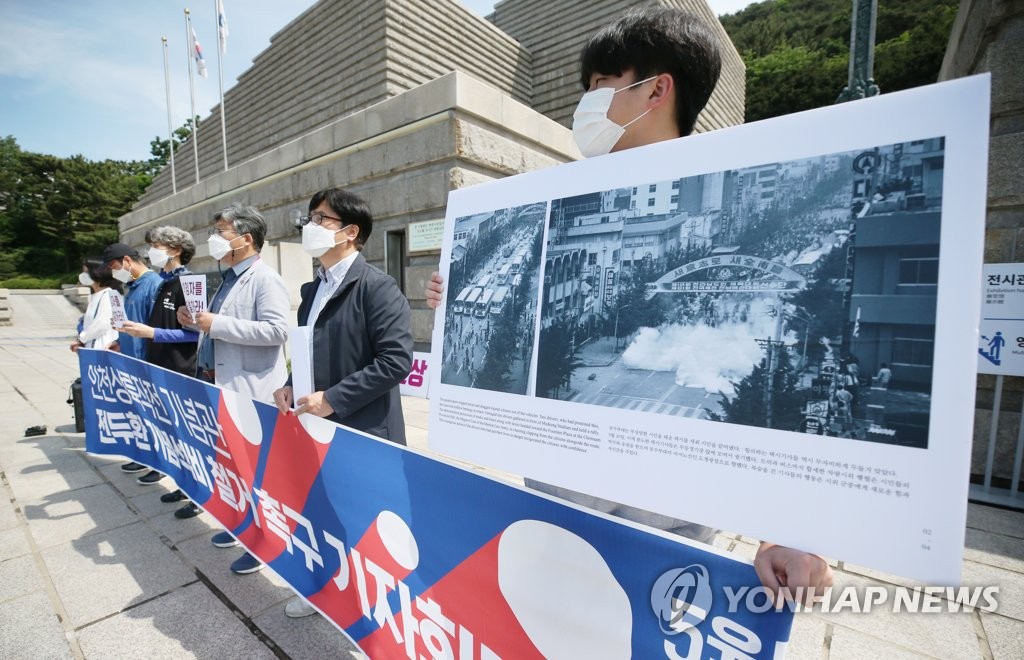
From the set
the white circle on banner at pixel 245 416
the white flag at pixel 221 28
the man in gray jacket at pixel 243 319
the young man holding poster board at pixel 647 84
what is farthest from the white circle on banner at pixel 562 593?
the white flag at pixel 221 28

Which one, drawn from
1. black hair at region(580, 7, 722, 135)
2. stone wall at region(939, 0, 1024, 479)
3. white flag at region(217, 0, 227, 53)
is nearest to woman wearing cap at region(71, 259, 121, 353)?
black hair at region(580, 7, 722, 135)

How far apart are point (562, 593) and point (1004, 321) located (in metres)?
4.42

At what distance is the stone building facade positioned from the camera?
649 centimetres

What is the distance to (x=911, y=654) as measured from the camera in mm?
1895

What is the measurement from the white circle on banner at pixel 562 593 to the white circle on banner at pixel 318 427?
2.82ft

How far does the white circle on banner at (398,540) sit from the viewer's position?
137 centimetres

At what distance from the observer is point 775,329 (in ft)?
2.42

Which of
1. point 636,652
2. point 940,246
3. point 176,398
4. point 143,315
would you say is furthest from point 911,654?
point 143,315

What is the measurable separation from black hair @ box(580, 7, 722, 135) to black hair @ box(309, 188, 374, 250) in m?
1.50

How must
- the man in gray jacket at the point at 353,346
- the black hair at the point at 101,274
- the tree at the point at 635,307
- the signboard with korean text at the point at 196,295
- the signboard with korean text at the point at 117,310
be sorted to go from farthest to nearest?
1. the black hair at the point at 101,274
2. the signboard with korean text at the point at 117,310
3. the signboard with korean text at the point at 196,295
4. the man in gray jacket at the point at 353,346
5. the tree at the point at 635,307

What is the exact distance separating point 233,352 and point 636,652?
2.76 metres

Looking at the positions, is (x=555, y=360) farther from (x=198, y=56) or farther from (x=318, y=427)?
(x=198, y=56)

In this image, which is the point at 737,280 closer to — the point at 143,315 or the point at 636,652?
the point at 636,652

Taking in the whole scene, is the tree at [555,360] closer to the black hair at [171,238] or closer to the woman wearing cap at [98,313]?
the black hair at [171,238]
